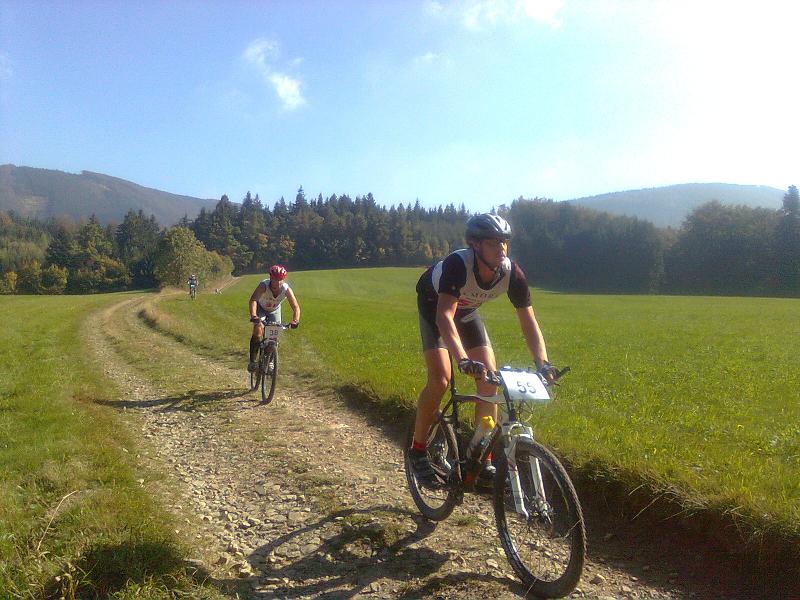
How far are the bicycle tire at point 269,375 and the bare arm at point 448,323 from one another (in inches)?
228

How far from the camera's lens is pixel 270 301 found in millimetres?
9891

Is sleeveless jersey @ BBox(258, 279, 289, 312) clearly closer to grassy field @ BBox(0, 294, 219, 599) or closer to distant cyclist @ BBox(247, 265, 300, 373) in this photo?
distant cyclist @ BBox(247, 265, 300, 373)

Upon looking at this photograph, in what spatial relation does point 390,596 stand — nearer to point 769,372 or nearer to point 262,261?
point 769,372

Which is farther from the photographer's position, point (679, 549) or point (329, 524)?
point (329, 524)

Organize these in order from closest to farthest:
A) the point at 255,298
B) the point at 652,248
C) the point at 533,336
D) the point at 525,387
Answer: the point at 525,387 → the point at 533,336 → the point at 255,298 → the point at 652,248

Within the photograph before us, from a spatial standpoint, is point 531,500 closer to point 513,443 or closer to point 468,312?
point 513,443

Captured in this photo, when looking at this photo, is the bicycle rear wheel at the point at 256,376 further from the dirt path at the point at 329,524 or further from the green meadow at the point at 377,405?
the dirt path at the point at 329,524

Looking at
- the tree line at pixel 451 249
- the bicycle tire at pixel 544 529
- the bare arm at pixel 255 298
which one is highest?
the tree line at pixel 451 249

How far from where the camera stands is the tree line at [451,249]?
2992 inches

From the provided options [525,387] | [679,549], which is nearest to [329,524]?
[525,387]

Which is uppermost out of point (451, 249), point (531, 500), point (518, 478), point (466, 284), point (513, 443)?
point (451, 249)

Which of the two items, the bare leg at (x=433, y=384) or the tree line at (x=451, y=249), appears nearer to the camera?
the bare leg at (x=433, y=384)

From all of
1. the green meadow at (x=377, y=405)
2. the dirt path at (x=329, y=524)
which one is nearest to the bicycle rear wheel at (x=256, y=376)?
the green meadow at (x=377, y=405)

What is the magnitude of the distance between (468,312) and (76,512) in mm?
3592
